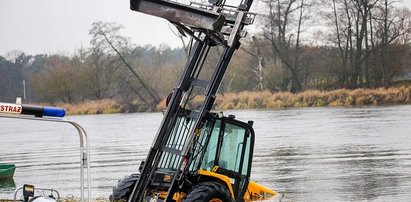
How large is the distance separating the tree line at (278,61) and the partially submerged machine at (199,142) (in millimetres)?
60377

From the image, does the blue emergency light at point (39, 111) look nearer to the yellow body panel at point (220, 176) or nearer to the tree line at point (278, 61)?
the yellow body panel at point (220, 176)

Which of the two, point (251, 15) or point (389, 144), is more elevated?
point (251, 15)

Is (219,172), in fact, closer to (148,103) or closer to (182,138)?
(182,138)

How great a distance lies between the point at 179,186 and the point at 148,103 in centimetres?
7446

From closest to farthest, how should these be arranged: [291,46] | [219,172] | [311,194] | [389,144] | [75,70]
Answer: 1. [219,172]
2. [311,194]
3. [389,144]
4. [75,70]
5. [291,46]

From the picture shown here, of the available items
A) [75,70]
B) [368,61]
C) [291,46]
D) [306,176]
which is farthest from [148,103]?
[306,176]

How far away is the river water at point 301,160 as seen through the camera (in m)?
18.2

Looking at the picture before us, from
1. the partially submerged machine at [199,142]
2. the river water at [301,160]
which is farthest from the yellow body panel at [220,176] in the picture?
the river water at [301,160]

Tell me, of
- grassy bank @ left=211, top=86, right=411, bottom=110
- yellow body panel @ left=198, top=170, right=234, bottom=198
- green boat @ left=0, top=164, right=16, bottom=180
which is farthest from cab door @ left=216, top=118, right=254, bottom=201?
grassy bank @ left=211, top=86, right=411, bottom=110

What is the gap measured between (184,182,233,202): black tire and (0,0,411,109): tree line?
202 feet

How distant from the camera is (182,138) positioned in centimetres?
1196

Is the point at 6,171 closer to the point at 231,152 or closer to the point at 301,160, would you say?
the point at 301,160

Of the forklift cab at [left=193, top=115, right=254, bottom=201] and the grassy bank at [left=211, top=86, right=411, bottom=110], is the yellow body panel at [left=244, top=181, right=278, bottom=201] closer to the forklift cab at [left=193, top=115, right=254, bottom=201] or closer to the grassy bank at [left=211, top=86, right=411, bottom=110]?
the forklift cab at [left=193, top=115, right=254, bottom=201]

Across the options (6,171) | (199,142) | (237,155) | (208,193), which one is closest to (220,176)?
(199,142)
